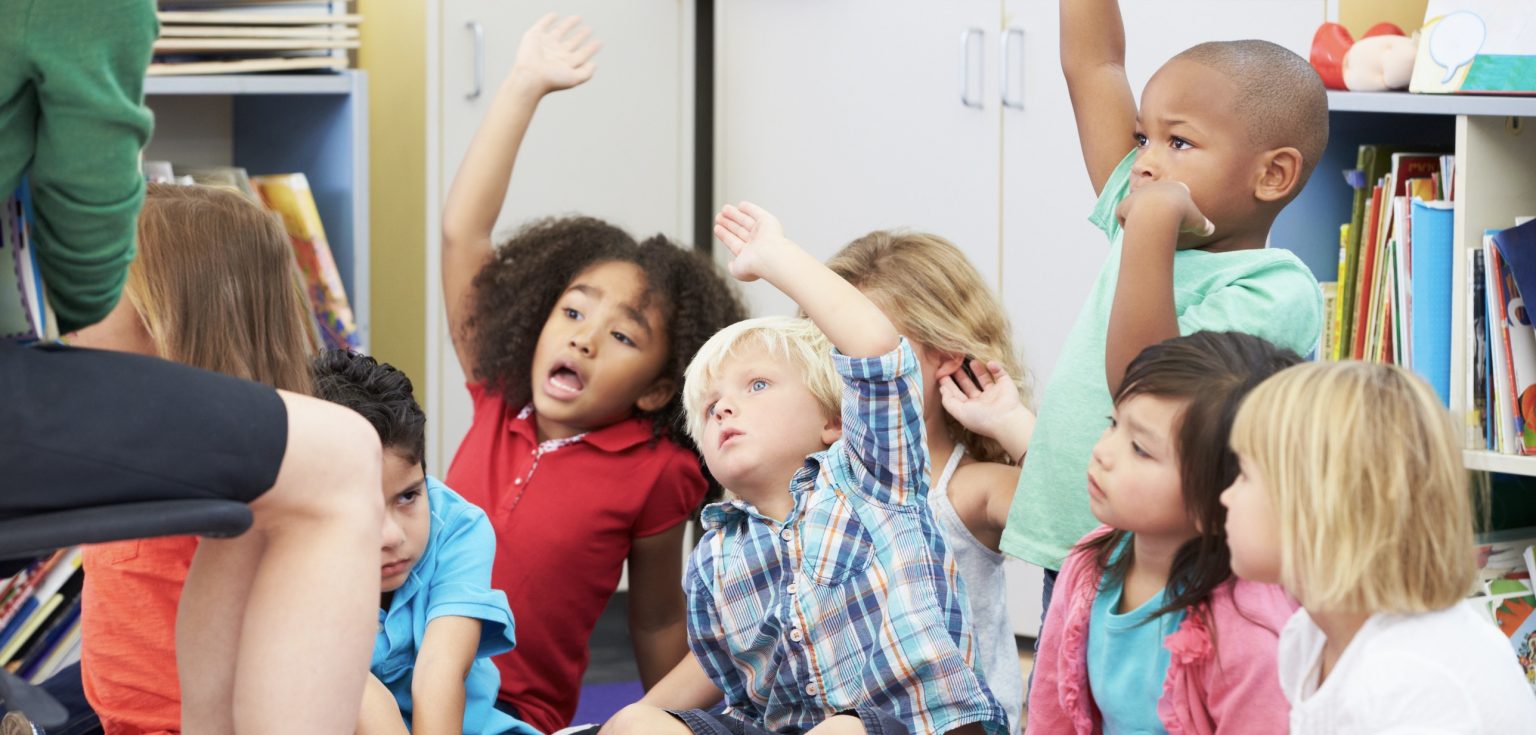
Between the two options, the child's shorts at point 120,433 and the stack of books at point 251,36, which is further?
the stack of books at point 251,36

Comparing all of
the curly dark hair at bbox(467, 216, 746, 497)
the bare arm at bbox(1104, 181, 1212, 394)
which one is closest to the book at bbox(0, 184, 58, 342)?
the bare arm at bbox(1104, 181, 1212, 394)

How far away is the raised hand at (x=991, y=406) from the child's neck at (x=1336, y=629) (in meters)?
0.56

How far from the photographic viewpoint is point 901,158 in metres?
2.83

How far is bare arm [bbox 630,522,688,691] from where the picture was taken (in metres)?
2.06

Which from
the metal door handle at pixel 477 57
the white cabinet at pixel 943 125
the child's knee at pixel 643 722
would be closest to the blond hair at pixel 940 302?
the child's knee at pixel 643 722

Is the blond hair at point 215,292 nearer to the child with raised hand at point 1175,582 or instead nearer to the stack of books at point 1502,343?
the child with raised hand at point 1175,582

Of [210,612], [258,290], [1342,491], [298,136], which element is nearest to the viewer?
[1342,491]

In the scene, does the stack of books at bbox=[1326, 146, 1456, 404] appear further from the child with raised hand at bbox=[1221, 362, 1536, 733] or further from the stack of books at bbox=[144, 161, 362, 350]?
the stack of books at bbox=[144, 161, 362, 350]

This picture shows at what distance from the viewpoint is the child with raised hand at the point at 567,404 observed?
1.98 m

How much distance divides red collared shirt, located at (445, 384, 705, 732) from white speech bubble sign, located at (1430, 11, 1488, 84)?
3.22 feet

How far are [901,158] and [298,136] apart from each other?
994mm

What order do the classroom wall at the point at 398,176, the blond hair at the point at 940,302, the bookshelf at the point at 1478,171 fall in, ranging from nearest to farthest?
the blond hair at the point at 940,302
the bookshelf at the point at 1478,171
the classroom wall at the point at 398,176

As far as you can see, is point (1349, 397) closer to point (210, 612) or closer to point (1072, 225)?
point (210, 612)

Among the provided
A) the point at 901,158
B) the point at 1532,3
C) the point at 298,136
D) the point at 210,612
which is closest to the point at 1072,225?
the point at 901,158
